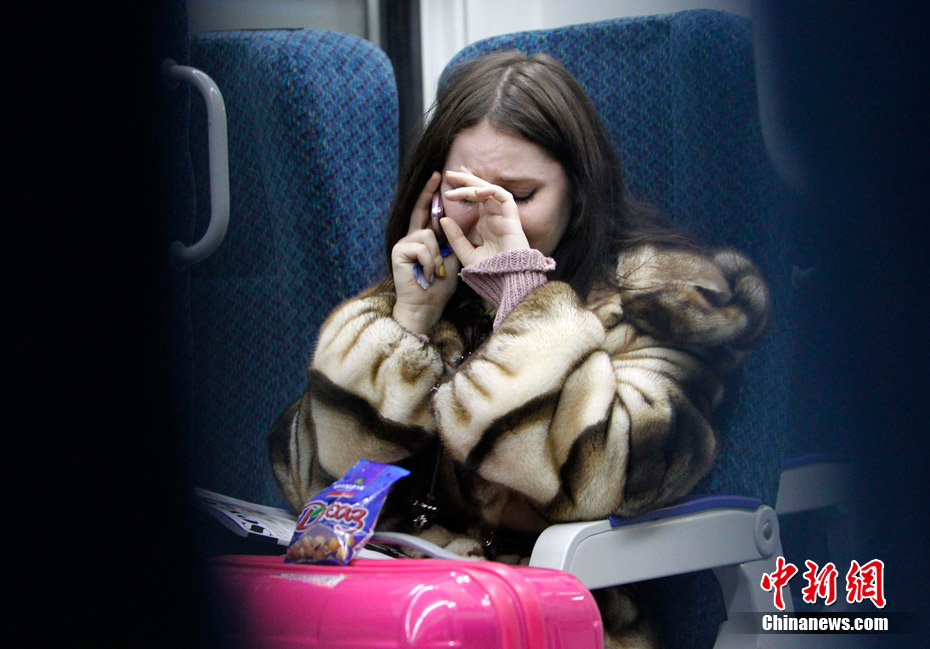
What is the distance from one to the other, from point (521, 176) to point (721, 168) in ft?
0.81

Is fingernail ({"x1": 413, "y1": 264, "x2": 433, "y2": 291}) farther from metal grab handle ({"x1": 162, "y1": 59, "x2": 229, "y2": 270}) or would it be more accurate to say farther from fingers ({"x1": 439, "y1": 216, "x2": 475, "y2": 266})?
metal grab handle ({"x1": 162, "y1": 59, "x2": 229, "y2": 270})

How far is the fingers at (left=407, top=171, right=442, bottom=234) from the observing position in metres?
1.08

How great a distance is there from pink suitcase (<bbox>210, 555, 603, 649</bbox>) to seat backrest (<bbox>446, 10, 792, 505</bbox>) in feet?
1.41

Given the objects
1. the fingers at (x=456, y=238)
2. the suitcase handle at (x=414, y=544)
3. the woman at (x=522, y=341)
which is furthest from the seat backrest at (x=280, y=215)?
the suitcase handle at (x=414, y=544)

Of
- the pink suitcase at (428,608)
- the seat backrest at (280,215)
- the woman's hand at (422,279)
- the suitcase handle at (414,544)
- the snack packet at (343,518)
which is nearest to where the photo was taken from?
the pink suitcase at (428,608)

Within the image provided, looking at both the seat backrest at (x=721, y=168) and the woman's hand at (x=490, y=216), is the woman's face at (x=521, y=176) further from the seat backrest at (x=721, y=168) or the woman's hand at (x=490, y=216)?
the seat backrest at (x=721, y=168)

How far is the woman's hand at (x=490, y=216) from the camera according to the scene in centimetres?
94

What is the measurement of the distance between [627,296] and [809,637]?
1.28ft

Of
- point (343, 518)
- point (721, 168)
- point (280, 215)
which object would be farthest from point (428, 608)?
point (280, 215)

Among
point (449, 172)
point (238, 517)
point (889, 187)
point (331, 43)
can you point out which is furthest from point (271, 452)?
point (889, 187)

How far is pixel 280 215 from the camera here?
131 centimetres

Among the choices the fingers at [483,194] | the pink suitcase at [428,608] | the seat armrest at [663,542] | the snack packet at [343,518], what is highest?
the fingers at [483,194]

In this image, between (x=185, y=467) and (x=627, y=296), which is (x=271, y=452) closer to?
(x=627, y=296)

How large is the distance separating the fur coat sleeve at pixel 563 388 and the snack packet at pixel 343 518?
0.12 metres
